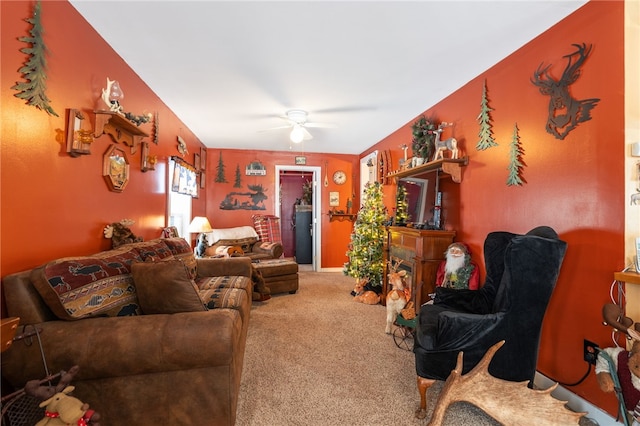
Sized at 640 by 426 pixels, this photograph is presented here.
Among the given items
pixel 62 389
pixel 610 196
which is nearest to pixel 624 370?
pixel 610 196

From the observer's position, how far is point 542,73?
6.72 feet

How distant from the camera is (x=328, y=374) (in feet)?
7.14

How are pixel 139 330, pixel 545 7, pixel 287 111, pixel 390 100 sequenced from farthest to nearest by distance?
1. pixel 287 111
2. pixel 390 100
3. pixel 545 7
4. pixel 139 330

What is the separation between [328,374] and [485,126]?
239 cm

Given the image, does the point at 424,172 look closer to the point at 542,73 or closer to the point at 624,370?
the point at 542,73

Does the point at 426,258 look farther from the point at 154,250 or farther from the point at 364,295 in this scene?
the point at 154,250

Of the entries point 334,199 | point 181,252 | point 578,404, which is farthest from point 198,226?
point 578,404

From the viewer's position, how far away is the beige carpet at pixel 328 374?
1.75m

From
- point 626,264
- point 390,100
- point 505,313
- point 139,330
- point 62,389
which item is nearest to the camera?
point 62,389

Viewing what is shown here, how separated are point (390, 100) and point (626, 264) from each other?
7.95ft

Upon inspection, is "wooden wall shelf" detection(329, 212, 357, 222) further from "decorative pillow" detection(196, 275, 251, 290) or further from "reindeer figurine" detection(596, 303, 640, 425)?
"reindeer figurine" detection(596, 303, 640, 425)

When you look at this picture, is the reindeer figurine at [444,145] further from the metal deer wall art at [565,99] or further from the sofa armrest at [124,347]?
the sofa armrest at [124,347]

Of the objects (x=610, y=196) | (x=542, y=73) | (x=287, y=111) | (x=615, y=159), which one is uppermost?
(x=287, y=111)

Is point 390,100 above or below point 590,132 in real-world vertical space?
above
